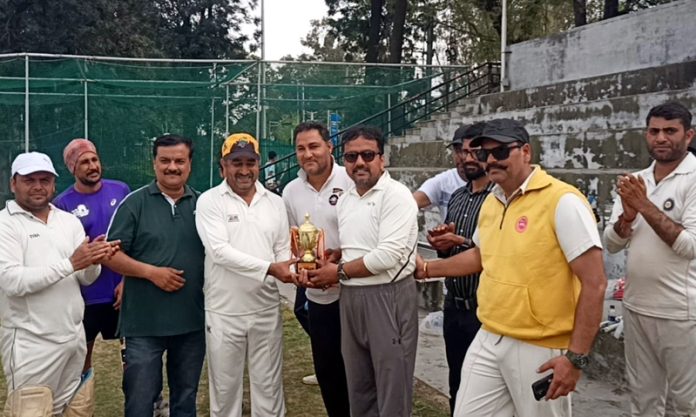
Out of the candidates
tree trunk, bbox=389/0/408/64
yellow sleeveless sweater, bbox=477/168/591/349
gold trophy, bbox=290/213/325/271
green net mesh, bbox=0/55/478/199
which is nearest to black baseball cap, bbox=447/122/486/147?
yellow sleeveless sweater, bbox=477/168/591/349

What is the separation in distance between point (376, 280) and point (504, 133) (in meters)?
1.16

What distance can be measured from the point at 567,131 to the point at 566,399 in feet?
22.8

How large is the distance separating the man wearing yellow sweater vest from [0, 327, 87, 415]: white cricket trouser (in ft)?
7.12

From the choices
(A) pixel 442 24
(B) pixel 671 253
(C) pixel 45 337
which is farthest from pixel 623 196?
(A) pixel 442 24

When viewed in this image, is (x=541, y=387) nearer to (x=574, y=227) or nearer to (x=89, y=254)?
(x=574, y=227)

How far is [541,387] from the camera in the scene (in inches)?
110

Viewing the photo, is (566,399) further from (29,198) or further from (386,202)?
(29,198)

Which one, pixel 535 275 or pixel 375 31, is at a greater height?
pixel 375 31

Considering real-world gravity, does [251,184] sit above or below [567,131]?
below

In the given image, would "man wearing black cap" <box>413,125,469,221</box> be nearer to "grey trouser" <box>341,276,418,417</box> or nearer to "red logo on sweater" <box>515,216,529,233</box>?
"grey trouser" <box>341,276,418,417</box>

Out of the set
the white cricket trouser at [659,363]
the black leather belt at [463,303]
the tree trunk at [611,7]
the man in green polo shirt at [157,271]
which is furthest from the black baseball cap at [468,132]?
the tree trunk at [611,7]

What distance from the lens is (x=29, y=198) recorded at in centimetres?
363

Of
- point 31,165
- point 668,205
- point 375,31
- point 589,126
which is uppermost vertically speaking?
point 375,31

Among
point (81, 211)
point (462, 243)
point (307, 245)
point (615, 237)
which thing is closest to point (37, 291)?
point (81, 211)
